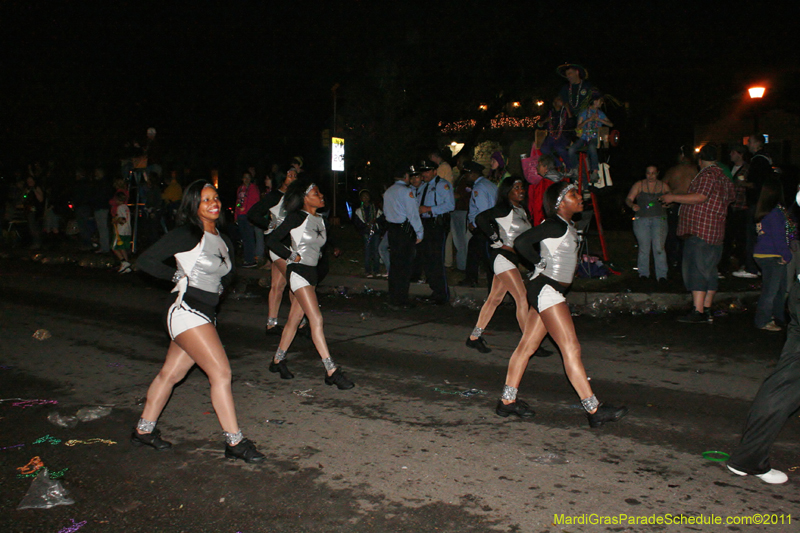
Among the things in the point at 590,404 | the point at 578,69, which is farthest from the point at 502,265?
the point at 578,69

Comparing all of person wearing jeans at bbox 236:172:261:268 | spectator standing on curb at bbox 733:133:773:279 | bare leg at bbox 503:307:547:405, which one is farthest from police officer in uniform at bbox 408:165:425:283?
bare leg at bbox 503:307:547:405

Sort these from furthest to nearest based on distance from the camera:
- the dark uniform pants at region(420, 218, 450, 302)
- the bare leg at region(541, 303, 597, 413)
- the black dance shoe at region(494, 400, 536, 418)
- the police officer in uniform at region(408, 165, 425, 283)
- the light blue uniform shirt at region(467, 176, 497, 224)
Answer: the police officer in uniform at region(408, 165, 425, 283) → the dark uniform pants at region(420, 218, 450, 302) → the light blue uniform shirt at region(467, 176, 497, 224) → the black dance shoe at region(494, 400, 536, 418) → the bare leg at region(541, 303, 597, 413)

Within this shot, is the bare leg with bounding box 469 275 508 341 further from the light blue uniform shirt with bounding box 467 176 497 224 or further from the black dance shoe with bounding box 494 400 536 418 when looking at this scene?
the light blue uniform shirt with bounding box 467 176 497 224

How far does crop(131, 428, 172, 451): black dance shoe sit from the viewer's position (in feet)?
16.0

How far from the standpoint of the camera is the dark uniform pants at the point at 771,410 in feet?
13.8

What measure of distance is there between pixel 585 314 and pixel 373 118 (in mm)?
12045

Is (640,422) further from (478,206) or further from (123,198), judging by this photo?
(123,198)

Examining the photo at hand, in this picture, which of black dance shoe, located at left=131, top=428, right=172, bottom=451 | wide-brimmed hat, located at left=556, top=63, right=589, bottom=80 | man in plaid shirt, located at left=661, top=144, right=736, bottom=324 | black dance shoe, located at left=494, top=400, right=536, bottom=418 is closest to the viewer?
black dance shoe, located at left=131, top=428, right=172, bottom=451

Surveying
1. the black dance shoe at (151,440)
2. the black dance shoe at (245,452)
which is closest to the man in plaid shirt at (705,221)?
the black dance shoe at (245,452)

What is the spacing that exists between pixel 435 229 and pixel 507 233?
387cm

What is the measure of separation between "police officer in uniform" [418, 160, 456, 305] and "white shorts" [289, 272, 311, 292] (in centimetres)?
467

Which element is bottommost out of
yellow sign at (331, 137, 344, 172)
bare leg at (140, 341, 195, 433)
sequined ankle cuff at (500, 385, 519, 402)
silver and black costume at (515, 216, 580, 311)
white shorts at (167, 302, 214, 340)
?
sequined ankle cuff at (500, 385, 519, 402)

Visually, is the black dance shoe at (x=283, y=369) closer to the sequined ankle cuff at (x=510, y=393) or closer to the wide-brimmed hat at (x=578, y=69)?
the sequined ankle cuff at (x=510, y=393)

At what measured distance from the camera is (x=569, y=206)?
5352mm
